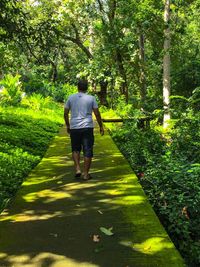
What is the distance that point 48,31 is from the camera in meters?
11.1

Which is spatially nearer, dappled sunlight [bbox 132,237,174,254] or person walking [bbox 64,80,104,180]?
dappled sunlight [bbox 132,237,174,254]

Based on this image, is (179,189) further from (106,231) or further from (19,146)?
(19,146)

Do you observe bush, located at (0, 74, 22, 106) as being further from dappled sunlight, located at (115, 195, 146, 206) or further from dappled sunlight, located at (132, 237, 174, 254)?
dappled sunlight, located at (132, 237, 174, 254)

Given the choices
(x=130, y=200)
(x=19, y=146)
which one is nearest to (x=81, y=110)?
(x=130, y=200)

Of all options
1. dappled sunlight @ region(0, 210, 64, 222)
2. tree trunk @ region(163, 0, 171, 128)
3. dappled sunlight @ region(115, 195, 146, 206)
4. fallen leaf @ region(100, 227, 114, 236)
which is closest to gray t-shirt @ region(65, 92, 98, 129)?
dappled sunlight @ region(115, 195, 146, 206)

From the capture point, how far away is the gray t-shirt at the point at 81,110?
761 cm

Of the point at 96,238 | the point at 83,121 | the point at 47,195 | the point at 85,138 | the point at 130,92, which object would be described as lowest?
the point at 130,92

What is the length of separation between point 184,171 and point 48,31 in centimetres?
607

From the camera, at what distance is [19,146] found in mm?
11219

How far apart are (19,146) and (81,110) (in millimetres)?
4076

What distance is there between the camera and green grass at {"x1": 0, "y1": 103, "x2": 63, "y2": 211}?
7736mm

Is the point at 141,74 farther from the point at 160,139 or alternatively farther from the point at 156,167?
the point at 156,167

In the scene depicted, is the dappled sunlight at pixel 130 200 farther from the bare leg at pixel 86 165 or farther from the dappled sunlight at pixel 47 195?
the bare leg at pixel 86 165

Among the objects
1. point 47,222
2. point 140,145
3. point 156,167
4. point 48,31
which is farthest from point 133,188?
point 48,31
